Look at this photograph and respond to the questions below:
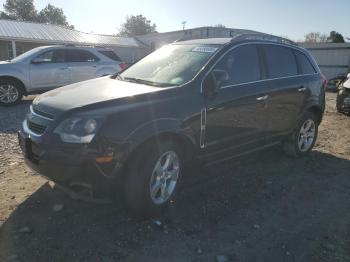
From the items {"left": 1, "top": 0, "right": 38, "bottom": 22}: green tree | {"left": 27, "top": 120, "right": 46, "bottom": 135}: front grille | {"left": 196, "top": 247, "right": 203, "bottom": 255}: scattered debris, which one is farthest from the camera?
→ {"left": 1, "top": 0, "right": 38, "bottom": 22}: green tree

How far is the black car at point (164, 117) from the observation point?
331 centimetres

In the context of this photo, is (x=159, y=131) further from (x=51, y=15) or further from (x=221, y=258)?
(x=51, y=15)

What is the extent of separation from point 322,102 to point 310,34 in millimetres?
73975

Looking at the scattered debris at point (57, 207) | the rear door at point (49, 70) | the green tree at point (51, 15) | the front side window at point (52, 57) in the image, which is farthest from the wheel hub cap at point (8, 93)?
the green tree at point (51, 15)

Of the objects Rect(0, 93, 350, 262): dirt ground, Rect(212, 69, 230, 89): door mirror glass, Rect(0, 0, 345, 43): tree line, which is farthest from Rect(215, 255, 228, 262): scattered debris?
Rect(0, 0, 345, 43): tree line

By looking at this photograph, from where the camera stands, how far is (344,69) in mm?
23781

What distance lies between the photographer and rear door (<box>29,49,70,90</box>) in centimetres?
1035

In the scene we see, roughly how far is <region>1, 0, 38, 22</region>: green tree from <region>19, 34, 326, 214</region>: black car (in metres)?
78.6

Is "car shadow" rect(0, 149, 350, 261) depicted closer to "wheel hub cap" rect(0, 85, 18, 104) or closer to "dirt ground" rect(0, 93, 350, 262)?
"dirt ground" rect(0, 93, 350, 262)

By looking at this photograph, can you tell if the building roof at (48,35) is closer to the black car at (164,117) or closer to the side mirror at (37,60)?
the side mirror at (37,60)

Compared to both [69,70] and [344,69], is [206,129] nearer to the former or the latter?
[69,70]

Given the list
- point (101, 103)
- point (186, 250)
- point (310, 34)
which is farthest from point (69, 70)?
point (310, 34)

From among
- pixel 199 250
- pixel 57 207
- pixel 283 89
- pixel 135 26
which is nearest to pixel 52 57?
pixel 283 89

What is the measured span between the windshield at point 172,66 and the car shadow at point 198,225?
1111mm
